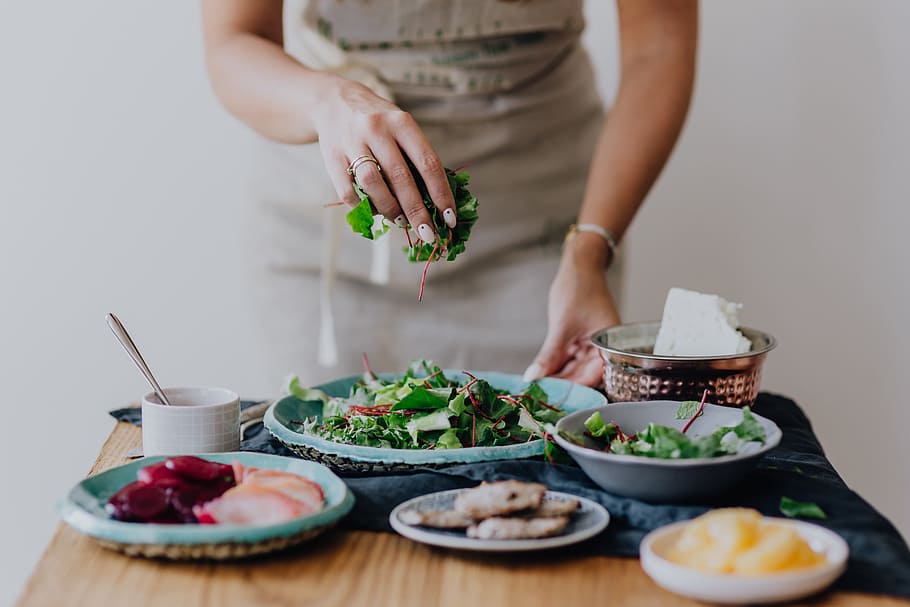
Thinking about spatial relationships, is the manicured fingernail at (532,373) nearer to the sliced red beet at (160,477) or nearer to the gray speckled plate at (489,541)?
the gray speckled plate at (489,541)

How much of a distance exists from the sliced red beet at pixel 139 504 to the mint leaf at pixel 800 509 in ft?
2.18

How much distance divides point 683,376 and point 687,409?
10cm

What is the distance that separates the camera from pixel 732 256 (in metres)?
2.80

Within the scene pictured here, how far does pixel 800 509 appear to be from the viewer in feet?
3.52

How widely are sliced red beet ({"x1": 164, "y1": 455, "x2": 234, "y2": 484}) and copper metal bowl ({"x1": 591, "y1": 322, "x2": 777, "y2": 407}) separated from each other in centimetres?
58

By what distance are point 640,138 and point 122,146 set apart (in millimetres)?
1512

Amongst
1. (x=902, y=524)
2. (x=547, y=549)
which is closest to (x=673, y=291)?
(x=547, y=549)

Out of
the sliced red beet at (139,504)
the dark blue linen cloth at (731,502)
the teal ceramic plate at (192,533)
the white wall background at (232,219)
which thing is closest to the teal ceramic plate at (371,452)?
the dark blue linen cloth at (731,502)

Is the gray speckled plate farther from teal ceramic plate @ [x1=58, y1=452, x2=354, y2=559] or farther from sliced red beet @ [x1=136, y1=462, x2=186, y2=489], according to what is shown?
sliced red beet @ [x1=136, y1=462, x2=186, y2=489]

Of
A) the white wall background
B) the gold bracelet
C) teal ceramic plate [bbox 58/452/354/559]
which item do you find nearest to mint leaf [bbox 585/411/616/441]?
teal ceramic plate [bbox 58/452/354/559]

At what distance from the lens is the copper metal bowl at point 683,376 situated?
133 cm

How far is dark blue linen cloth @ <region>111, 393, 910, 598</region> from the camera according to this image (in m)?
0.97

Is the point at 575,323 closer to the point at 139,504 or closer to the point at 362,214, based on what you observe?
the point at 362,214

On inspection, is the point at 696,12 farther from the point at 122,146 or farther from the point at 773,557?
the point at 122,146
